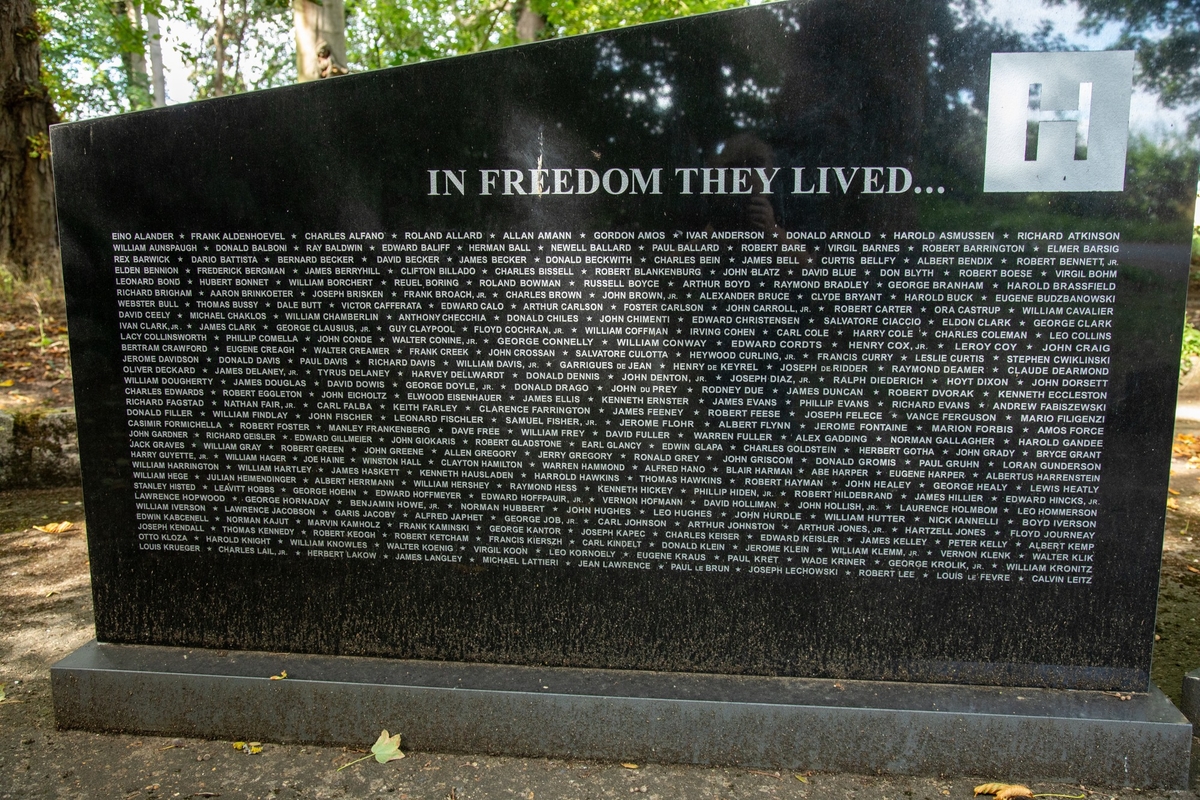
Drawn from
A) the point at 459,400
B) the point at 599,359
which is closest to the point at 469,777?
the point at 459,400

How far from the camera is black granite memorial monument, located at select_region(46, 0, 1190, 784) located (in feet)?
8.87

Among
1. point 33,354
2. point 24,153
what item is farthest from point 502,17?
point 33,354

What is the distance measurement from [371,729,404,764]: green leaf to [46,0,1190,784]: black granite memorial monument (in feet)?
0.25

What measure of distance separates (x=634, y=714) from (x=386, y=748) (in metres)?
0.91

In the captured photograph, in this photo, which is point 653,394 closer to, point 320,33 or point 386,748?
point 386,748

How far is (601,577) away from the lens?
299 centimetres

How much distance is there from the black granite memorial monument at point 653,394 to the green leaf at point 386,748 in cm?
8

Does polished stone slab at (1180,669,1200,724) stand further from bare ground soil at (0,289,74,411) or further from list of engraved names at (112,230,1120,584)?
bare ground soil at (0,289,74,411)

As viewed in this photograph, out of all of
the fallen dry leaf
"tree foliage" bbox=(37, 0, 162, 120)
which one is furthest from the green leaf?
"tree foliage" bbox=(37, 0, 162, 120)

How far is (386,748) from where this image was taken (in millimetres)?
2928

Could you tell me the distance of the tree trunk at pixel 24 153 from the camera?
823 cm

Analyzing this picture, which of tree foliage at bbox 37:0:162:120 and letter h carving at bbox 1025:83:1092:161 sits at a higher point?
tree foliage at bbox 37:0:162:120

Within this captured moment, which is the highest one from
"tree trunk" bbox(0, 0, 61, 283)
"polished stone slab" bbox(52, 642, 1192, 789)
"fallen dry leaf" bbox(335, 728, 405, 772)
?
"tree trunk" bbox(0, 0, 61, 283)

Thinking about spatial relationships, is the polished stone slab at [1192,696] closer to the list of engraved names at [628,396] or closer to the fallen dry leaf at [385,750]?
the list of engraved names at [628,396]
